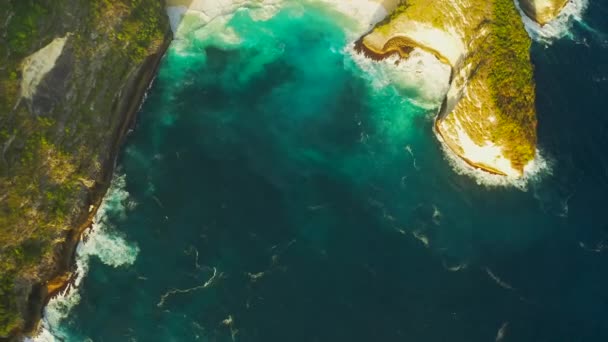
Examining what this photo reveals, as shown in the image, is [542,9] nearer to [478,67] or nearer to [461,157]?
[478,67]

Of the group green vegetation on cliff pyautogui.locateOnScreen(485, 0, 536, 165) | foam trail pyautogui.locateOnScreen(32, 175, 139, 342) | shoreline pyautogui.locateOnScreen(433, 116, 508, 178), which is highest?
green vegetation on cliff pyautogui.locateOnScreen(485, 0, 536, 165)

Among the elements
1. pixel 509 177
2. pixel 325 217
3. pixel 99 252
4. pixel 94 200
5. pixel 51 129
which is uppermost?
pixel 509 177

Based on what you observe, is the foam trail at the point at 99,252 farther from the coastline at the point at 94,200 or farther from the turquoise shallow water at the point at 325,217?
the coastline at the point at 94,200

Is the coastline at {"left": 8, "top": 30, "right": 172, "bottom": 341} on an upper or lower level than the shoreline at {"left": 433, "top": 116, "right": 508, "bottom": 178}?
lower

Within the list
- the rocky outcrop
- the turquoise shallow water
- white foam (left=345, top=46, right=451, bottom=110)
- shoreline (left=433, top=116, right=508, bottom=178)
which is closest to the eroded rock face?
shoreline (left=433, top=116, right=508, bottom=178)

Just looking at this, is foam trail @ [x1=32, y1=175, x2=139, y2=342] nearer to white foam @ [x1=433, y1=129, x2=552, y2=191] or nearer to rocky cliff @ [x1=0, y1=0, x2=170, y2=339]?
rocky cliff @ [x1=0, y1=0, x2=170, y2=339]

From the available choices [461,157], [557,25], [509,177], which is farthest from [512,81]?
[557,25]
